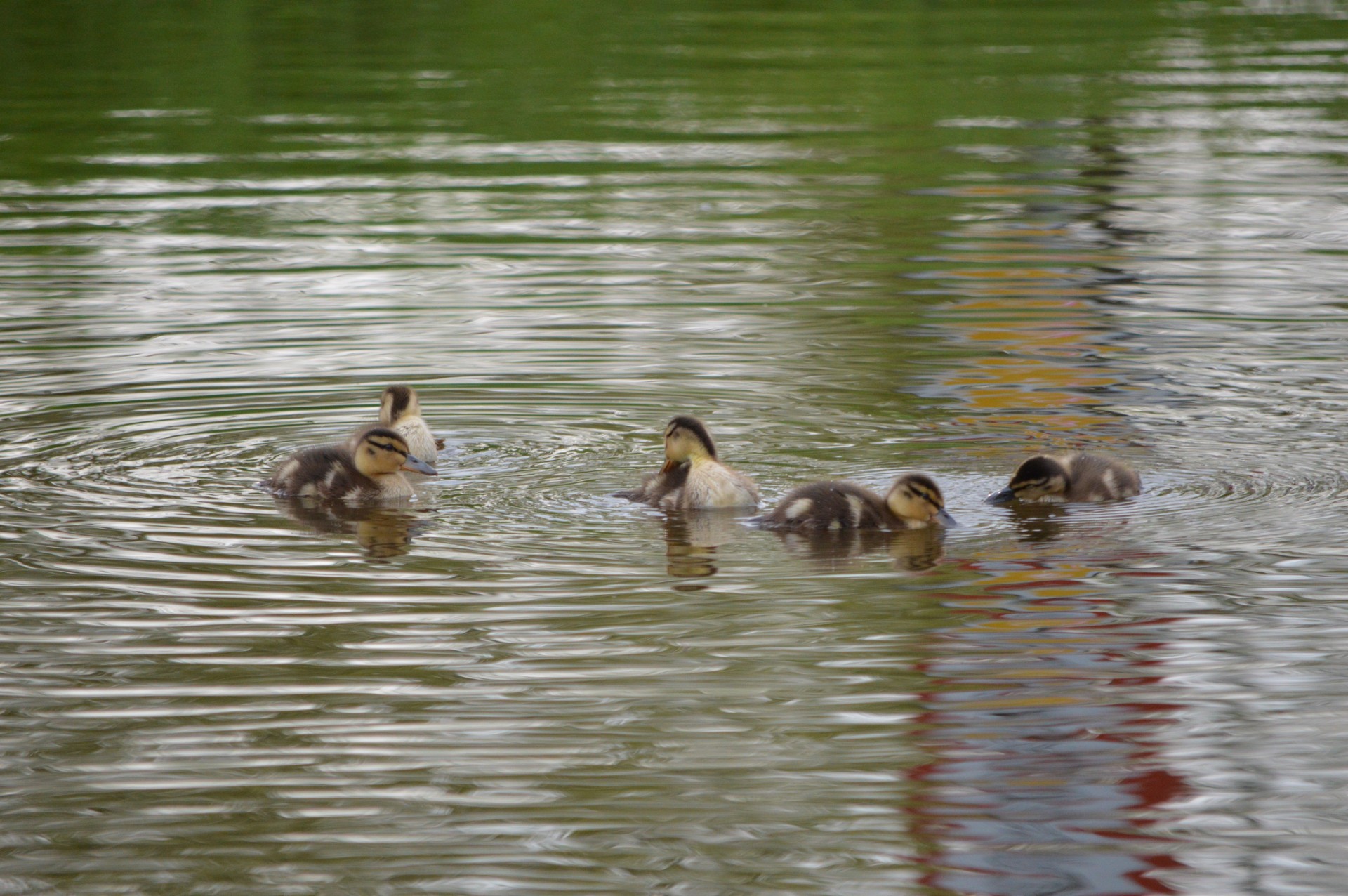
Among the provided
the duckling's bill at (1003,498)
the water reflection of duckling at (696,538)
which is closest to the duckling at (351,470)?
the water reflection of duckling at (696,538)

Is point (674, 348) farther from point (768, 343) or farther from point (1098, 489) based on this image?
point (1098, 489)

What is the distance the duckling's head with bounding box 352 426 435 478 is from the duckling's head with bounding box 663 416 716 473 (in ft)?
2.96

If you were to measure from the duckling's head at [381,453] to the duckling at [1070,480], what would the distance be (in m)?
2.10

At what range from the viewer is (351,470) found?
7.44 meters

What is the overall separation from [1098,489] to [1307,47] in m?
16.5

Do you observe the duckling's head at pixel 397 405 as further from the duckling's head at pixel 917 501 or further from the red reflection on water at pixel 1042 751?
the red reflection on water at pixel 1042 751

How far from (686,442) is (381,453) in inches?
44.0

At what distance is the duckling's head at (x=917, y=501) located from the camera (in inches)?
263

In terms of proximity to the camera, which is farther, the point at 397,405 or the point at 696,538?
the point at 397,405

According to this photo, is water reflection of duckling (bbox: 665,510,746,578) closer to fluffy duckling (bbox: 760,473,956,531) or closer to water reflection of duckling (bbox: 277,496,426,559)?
fluffy duckling (bbox: 760,473,956,531)

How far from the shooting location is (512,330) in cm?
1017

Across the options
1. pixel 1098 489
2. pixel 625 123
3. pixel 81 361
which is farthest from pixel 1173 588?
pixel 625 123

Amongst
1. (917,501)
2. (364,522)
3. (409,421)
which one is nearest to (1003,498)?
(917,501)

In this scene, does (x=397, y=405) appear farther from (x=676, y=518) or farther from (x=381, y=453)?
(x=676, y=518)
